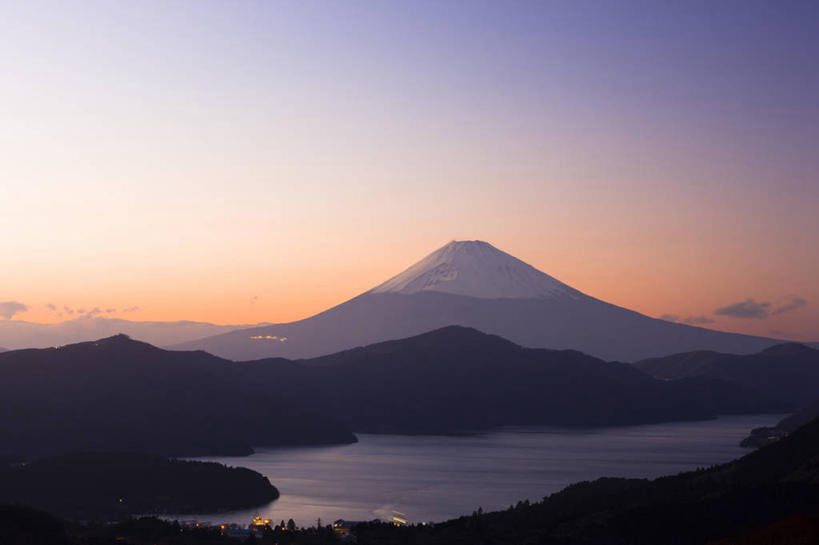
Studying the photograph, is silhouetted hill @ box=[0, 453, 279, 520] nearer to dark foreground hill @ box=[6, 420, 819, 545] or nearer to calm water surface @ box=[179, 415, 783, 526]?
calm water surface @ box=[179, 415, 783, 526]

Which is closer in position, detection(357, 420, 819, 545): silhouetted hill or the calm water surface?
detection(357, 420, 819, 545): silhouetted hill

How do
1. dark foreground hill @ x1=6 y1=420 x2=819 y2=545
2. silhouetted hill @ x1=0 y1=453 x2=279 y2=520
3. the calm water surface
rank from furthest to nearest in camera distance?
silhouetted hill @ x1=0 y1=453 x2=279 y2=520 < the calm water surface < dark foreground hill @ x1=6 y1=420 x2=819 y2=545

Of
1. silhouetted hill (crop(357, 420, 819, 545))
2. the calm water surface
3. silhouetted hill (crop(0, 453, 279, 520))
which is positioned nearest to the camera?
silhouetted hill (crop(357, 420, 819, 545))

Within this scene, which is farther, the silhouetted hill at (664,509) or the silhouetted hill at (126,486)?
the silhouetted hill at (126,486)

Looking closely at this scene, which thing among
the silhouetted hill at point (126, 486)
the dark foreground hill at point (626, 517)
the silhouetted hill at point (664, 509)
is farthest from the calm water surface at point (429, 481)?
the silhouetted hill at point (664, 509)

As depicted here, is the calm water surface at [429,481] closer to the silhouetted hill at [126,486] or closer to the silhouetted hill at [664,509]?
the silhouetted hill at [126,486]

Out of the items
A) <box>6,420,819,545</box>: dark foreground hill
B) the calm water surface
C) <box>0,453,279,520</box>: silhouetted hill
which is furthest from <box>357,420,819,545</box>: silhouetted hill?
<box>0,453,279,520</box>: silhouetted hill

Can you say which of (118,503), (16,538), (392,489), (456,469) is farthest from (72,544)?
(456,469)

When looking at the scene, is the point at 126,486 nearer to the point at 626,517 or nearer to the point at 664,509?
the point at 626,517

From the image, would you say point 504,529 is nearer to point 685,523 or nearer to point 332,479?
point 685,523
